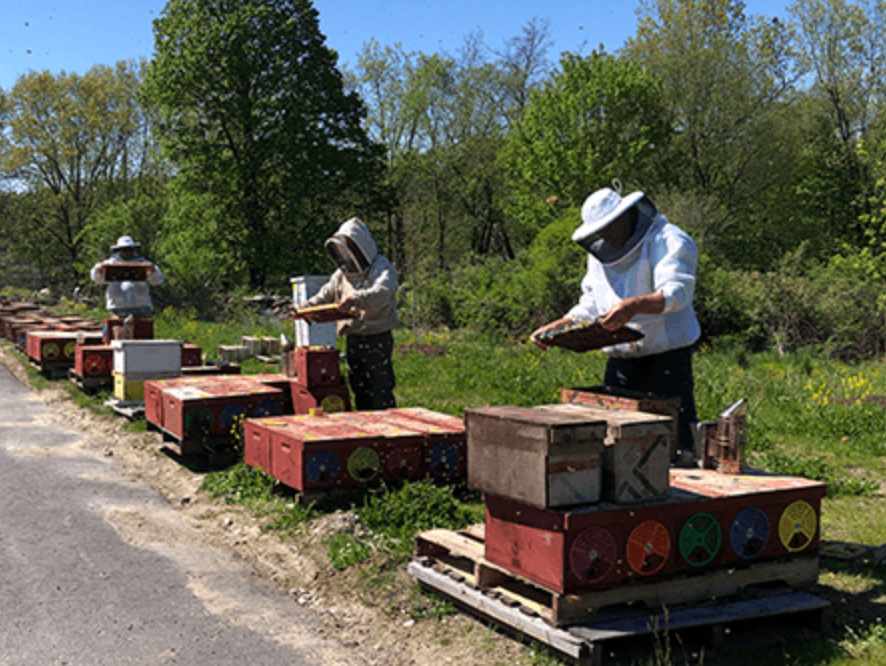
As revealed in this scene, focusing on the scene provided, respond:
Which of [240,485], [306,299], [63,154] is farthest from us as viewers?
[63,154]

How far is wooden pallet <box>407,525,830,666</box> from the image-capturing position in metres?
4.12

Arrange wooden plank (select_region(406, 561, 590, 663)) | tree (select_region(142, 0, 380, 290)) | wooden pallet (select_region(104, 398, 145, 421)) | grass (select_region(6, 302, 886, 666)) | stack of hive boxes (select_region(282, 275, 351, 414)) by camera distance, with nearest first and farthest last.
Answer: wooden plank (select_region(406, 561, 590, 663))
grass (select_region(6, 302, 886, 666))
stack of hive boxes (select_region(282, 275, 351, 414))
wooden pallet (select_region(104, 398, 145, 421))
tree (select_region(142, 0, 380, 290))

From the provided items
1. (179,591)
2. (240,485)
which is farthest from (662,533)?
(240,485)

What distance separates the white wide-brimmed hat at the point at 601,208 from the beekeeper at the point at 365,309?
3171 mm

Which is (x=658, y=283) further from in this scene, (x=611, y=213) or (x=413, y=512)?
(x=413, y=512)

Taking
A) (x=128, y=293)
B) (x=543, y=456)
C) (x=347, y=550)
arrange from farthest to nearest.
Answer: (x=128, y=293) → (x=347, y=550) → (x=543, y=456)

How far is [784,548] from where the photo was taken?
4703 millimetres

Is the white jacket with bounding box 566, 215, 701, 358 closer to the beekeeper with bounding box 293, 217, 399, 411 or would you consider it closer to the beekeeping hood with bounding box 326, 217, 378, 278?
the beekeeper with bounding box 293, 217, 399, 411

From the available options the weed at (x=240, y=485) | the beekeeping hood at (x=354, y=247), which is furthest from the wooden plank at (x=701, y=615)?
the beekeeping hood at (x=354, y=247)

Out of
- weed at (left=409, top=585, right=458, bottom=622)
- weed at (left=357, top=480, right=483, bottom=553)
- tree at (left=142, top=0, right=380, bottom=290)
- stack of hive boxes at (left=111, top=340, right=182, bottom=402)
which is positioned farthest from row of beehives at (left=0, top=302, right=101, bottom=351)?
weed at (left=409, top=585, right=458, bottom=622)

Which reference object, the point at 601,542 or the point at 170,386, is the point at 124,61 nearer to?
the point at 170,386

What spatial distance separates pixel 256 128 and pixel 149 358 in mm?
20428

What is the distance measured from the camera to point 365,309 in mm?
8039

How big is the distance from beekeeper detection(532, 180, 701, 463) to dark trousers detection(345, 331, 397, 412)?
3181 mm
